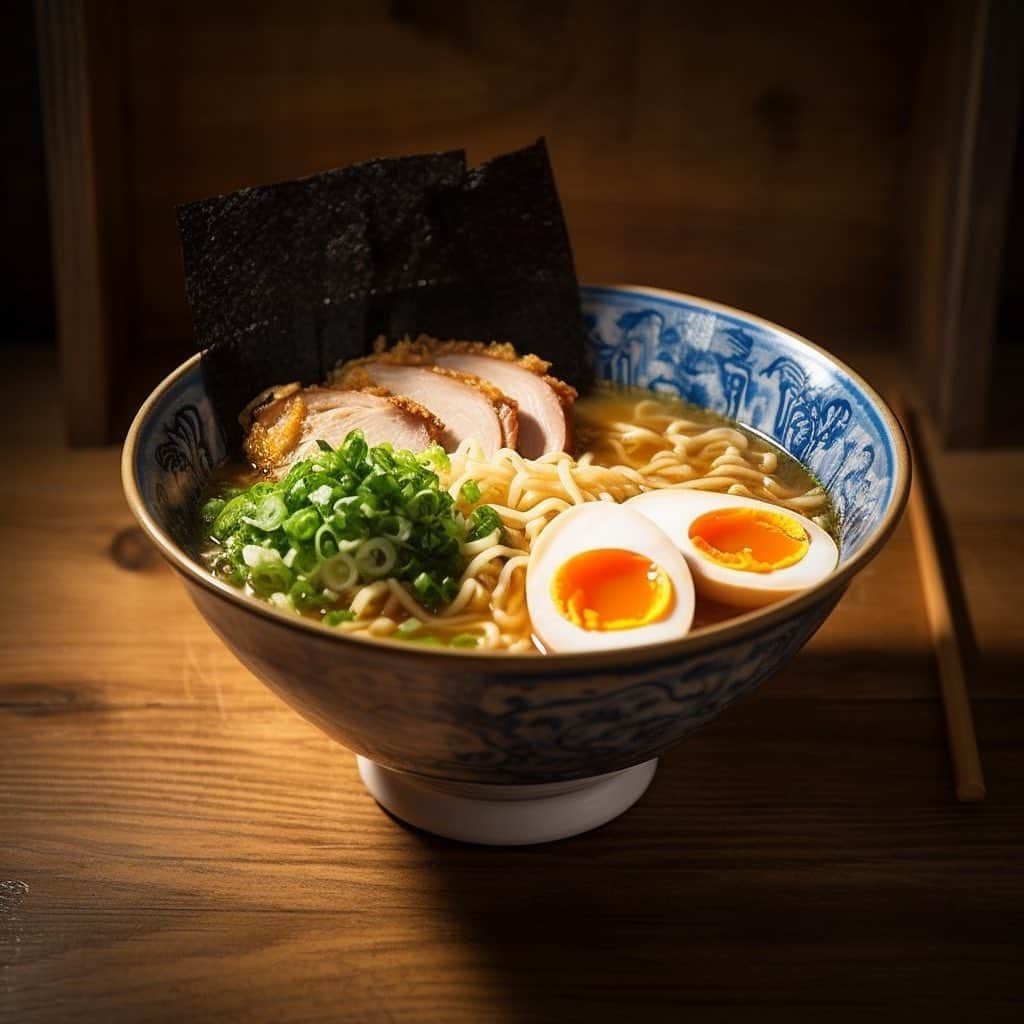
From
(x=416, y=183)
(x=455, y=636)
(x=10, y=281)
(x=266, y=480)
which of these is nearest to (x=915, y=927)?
(x=455, y=636)

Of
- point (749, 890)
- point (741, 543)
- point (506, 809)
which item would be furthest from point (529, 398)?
point (749, 890)

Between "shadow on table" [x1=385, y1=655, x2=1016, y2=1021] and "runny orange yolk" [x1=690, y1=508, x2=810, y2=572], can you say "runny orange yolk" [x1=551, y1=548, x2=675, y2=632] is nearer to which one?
"runny orange yolk" [x1=690, y1=508, x2=810, y2=572]

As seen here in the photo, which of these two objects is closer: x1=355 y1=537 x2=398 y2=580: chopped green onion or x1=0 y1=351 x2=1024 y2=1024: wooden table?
x1=0 y1=351 x2=1024 y2=1024: wooden table

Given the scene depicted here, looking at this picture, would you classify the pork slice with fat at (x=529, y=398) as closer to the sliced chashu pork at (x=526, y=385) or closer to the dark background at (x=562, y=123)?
the sliced chashu pork at (x=526, y=385)

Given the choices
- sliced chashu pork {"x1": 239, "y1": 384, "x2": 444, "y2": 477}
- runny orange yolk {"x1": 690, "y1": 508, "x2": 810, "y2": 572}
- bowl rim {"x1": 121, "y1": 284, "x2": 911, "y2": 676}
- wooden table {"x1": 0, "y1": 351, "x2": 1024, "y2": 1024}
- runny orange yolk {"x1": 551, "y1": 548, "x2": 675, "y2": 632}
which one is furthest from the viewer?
sliced chashu pork {"x1": 239, "y1": 384, "x2": 444, "y2": 477}

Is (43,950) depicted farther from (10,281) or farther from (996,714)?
(10,281)

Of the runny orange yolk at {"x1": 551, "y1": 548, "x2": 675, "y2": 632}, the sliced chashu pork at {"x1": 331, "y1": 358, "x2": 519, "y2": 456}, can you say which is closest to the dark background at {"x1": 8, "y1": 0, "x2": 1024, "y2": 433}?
the sliced chashu pork at {"x1": 331, "y1": 358, "x2": 519, "y2": 456}

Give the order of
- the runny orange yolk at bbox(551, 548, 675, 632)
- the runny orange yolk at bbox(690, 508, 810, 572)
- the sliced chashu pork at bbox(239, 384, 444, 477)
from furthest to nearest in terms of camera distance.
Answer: the sliced chashu pork at bbox(239, 384, 444, 477)
the runny orange yolk at bbox(690, 508, 810, 572)
the runny orange yolk at bbox(551, 548, 675, 632)
